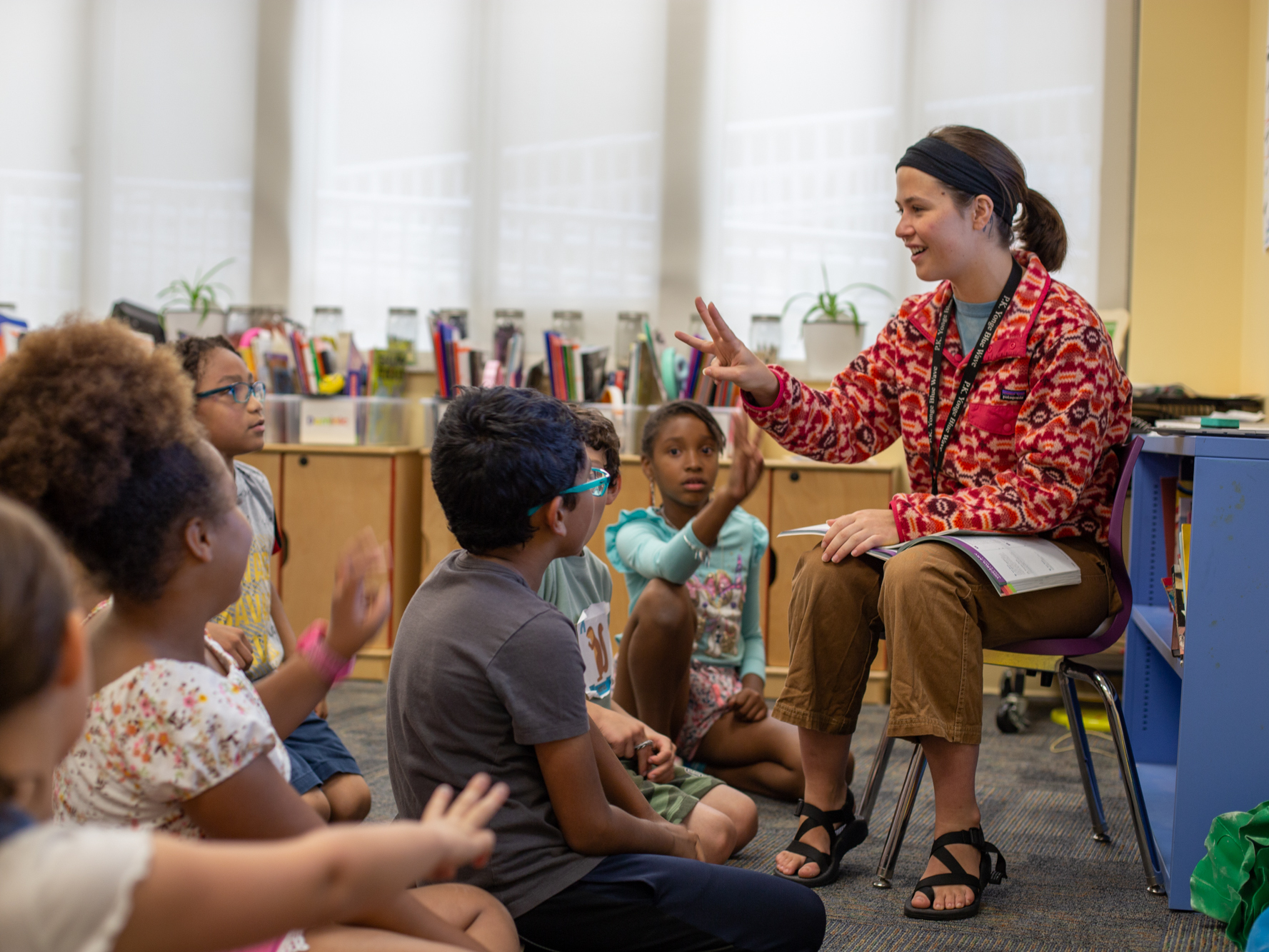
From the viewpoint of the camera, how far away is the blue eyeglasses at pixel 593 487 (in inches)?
48.6

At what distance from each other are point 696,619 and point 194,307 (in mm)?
2459

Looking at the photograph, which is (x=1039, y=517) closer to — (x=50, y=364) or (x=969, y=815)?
(x=969, y=815)

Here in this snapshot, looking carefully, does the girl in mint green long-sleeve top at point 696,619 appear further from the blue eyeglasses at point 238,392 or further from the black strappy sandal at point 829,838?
the blue eyeglasses at point 238,392

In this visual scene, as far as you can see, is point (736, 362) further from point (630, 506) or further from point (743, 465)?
point (630, 506)

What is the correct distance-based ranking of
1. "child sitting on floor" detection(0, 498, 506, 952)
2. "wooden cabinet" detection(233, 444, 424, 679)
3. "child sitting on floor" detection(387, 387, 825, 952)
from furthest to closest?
"wooden cabinet" detection(233, 444, 424, 679) → "child sitting on floor" detection(387, 387, 825, 952) → "child sitting on floor" detection(0, 498, 506, 952)

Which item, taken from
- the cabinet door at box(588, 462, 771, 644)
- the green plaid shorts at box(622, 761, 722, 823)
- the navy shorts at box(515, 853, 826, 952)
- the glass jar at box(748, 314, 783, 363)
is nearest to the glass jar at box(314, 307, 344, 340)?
the cabinet door at box(588, 462, 771, 644)

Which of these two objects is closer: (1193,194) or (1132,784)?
(1132,784)

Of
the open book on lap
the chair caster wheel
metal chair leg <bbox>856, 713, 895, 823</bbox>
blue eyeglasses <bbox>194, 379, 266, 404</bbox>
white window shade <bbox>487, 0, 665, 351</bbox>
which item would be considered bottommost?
the chair caster wheel

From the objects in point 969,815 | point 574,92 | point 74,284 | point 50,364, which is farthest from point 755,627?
point 74,284

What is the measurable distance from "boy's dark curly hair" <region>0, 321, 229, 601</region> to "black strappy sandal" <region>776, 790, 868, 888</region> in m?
1.16

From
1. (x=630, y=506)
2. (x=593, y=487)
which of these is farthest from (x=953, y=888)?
(x=630, y=506)

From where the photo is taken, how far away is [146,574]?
887mm

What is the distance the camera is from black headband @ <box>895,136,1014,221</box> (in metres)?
1.77

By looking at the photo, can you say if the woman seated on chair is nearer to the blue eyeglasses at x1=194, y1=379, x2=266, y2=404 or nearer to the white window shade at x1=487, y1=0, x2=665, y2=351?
the blue eyeglasses at x1=194, y1=379, x2=266, y2=404
